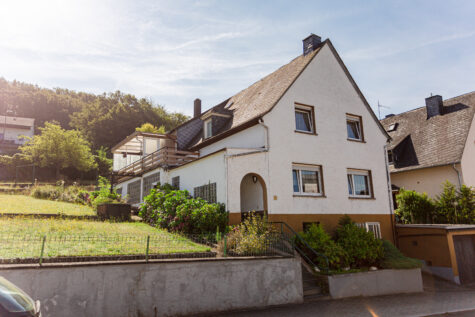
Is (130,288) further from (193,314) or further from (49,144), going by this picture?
(49,144)

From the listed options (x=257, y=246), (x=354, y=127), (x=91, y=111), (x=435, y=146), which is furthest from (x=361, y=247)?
(x=91, y=111)

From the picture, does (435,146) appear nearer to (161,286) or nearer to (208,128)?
(208,128)

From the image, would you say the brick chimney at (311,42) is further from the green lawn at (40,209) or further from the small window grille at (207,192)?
the green lawn at (40,209)

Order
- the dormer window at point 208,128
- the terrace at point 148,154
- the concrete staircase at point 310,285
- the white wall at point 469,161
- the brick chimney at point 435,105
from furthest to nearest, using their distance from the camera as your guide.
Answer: the brick chimney at point 435,105 < the white wall at point 469,161 < the terrace at point 148,154 < the dormer window at point 208,128 < the concrete staircase at point 310,285

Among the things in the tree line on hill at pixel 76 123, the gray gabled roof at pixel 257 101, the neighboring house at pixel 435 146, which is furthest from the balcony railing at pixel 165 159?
the tree line on hill at pixel 76 123

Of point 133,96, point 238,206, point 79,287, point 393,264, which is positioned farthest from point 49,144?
point 393,264

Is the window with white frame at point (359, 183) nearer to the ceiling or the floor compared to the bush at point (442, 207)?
nearer to the ceiling

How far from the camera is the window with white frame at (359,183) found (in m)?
17.5

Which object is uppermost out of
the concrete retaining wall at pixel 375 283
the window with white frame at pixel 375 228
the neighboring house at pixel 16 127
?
the neighboring house at pixel 16 127

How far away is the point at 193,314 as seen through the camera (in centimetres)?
902

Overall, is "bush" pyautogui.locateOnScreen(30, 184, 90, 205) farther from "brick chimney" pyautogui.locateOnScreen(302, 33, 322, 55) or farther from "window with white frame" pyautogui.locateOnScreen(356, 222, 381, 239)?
"window with white frame" pyautogui.locateOnScreen(356, 222, 381, 239)

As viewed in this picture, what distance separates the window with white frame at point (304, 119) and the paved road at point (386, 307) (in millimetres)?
8283

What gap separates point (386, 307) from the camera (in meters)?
10.5

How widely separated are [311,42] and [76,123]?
5160 cm
